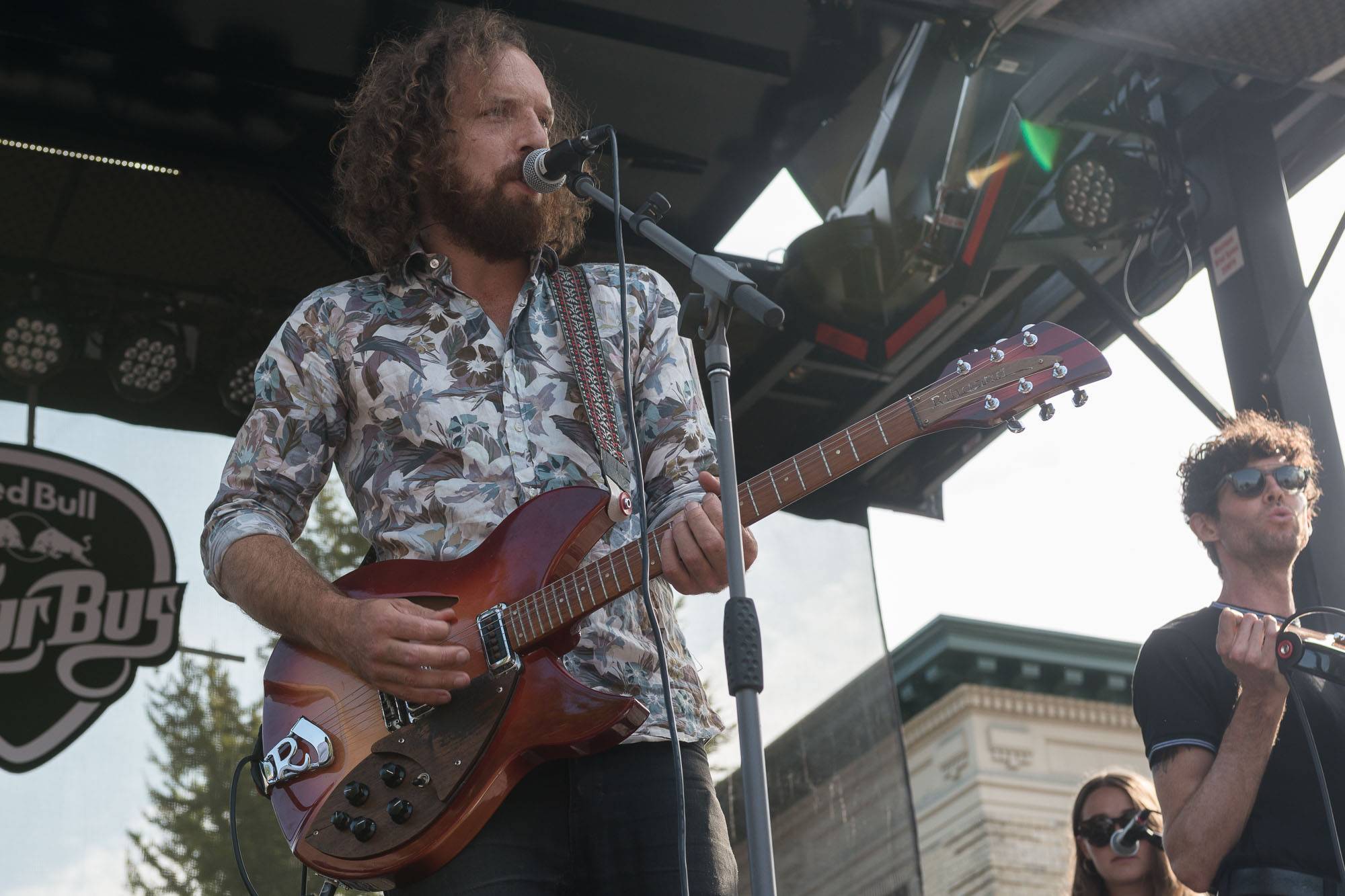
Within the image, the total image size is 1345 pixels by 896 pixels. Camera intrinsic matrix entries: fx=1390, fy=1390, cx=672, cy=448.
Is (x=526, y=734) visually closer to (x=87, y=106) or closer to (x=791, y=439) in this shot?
(x=87, y=106)

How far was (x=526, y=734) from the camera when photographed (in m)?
1.89

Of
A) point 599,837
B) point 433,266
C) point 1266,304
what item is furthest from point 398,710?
point 1266,304

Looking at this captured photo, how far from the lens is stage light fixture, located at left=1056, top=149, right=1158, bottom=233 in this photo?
15.0 feet

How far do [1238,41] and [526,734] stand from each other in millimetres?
3246

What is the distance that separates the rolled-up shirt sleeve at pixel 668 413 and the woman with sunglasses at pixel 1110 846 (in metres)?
2.50

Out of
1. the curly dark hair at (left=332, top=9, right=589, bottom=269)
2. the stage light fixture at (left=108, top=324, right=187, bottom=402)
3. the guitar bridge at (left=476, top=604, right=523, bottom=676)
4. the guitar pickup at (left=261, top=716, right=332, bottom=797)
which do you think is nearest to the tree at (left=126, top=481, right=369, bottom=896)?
the stage light fixture at (left=108, top=324, right=187, bottom=402)

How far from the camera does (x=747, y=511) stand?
2076mm

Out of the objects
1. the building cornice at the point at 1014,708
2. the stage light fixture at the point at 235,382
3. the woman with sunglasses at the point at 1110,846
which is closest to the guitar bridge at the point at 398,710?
the woman with sunglasses at the point at 1110,846

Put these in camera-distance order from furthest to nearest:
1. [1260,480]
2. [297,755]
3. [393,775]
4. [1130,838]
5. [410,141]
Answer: [1130,838]
[1260,480]
[410,141]
[297,755]
[393,775]

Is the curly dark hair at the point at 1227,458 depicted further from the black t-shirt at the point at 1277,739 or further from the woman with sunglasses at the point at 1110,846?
the woman with sunglasses at the point at 1110,846

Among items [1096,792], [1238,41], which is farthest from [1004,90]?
[1096,792]

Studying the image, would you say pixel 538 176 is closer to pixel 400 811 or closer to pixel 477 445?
pixel 477 445

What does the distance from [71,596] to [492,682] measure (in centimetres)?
333

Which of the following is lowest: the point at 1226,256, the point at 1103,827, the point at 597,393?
the point at 1103,827
